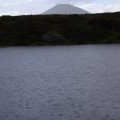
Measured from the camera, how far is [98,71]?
184 feet

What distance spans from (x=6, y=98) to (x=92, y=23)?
323 ft

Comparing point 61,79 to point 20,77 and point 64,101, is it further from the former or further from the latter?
point 64,101

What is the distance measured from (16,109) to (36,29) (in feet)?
334

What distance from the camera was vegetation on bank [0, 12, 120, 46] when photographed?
124m

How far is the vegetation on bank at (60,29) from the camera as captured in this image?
405 ft

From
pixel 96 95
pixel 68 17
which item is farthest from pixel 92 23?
pixel 96 95

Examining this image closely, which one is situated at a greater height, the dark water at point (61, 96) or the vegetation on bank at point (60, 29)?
the vegetation on bank at point (60, 29)

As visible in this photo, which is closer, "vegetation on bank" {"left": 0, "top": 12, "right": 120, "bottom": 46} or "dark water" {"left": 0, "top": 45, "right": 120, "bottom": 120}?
"dark water" {"left": 0, "top": 45, "right": 120, "bottom": 120}

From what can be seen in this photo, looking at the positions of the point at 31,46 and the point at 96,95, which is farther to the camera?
the point at 31,46

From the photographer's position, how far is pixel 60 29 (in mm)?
129875

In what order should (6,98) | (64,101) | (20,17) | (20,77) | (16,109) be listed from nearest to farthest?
(16,109) → (64,101) → (6,98) → (20,77) → (20,17)

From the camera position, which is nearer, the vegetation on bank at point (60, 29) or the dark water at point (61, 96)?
the dark water at point (61, 96)

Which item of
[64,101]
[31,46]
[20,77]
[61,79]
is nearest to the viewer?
[64,101]

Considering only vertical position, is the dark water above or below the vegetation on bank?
below
